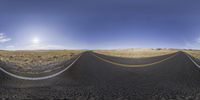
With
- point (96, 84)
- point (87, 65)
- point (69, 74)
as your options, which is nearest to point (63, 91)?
point (96, 84)

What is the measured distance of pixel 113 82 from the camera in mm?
8258

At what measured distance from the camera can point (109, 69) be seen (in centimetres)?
971

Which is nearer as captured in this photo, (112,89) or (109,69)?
(112,89)

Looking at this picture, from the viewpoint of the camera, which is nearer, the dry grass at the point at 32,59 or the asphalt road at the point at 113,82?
the asphalt road at the point at 113,82

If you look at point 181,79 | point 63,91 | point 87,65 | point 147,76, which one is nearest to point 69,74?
point 87,65

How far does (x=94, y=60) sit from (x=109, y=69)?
1006mm

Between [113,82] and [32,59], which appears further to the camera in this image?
[32,59]

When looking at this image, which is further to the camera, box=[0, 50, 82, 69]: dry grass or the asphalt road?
box=[0, 50, 82, 69]: dry grass

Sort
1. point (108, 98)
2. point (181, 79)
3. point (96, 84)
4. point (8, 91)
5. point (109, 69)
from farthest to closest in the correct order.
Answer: point (109, 69) → point (181, 79) → point (96, 84) → point (8, 91) → point (108, 98)

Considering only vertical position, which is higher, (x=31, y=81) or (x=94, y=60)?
(x=94, y=60)

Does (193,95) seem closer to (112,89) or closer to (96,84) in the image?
(112,89)

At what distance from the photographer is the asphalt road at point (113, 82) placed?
6559 mm

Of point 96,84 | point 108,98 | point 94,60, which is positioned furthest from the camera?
point 94,60

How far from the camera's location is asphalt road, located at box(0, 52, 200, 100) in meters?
6.56
